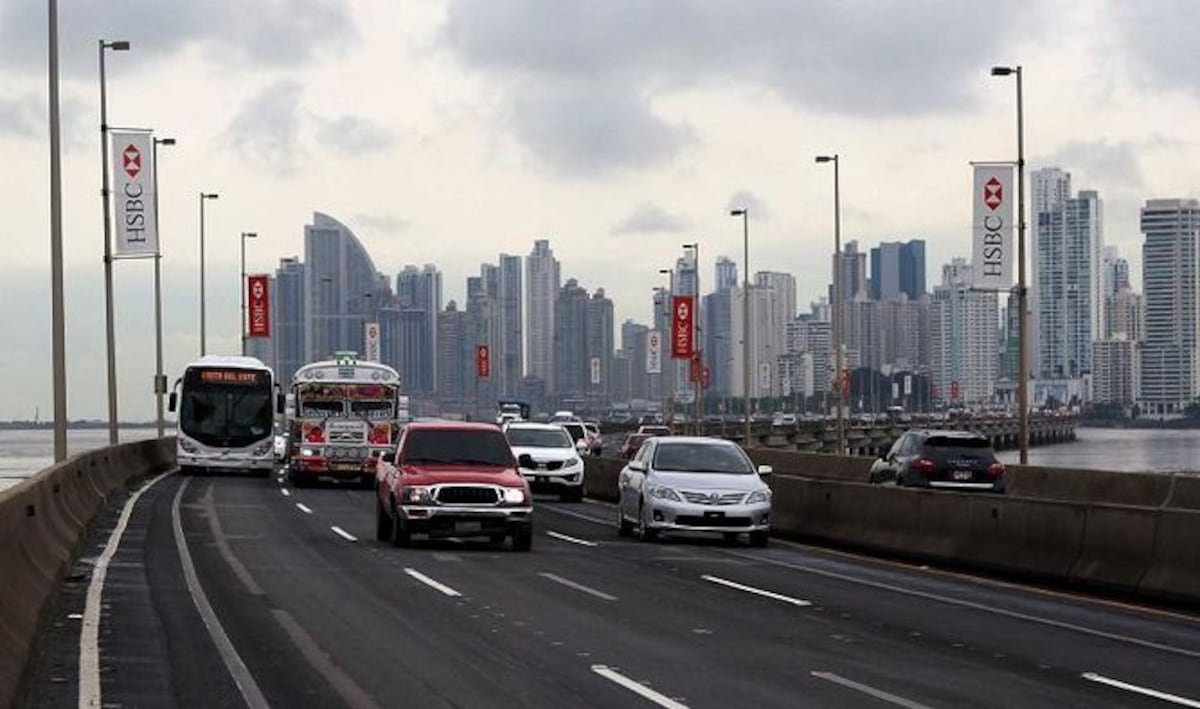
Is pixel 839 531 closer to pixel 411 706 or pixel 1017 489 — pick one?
pixel 1017 489

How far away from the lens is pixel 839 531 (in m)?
33.2

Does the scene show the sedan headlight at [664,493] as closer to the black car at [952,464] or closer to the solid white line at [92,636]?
the solid white line at [92,636]

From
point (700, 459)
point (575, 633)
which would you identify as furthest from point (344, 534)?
point (575, 633)

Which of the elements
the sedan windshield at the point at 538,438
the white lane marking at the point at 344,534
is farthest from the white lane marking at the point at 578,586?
the sedan windshield at the point at 538,438

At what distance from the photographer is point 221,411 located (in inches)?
2307

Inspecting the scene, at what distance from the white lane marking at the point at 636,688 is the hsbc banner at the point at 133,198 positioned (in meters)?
37.0

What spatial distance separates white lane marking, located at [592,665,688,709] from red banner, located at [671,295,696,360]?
216 feet

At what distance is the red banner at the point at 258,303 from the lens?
88.2 meters

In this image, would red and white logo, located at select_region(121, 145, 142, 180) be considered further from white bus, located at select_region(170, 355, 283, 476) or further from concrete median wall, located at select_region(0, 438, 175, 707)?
concrete median wall, located at select_region(0, 438, 175, 707)

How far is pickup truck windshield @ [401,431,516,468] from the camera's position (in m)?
29.8

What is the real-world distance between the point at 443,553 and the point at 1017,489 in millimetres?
21130

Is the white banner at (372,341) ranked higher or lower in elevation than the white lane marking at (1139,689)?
higher

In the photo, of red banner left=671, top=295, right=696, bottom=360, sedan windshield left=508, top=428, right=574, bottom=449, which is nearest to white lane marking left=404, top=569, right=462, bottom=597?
sedan windshield left=508, top=428, right=574, bottom=449

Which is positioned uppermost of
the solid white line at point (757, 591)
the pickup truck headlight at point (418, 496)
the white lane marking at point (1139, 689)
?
the pickup truck headlight at point (418, 496)
